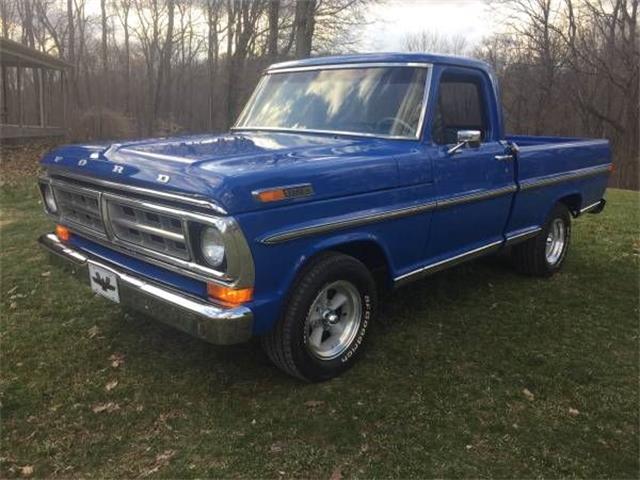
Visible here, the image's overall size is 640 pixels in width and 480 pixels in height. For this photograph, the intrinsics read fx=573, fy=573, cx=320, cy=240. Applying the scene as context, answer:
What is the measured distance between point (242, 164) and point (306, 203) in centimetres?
41

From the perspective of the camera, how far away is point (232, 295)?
2.98 metres

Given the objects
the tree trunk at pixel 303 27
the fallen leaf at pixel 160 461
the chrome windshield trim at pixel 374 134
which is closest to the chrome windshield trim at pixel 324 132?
the chrome windshield trim at pixel 374 134

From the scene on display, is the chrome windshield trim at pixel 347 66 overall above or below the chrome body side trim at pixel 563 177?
above

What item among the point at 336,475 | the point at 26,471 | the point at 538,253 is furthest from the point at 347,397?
the point at 538,253

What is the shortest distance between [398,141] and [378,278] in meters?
0.98

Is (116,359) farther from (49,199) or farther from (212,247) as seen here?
(212,247)

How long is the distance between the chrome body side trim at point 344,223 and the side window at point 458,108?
0.62 meters

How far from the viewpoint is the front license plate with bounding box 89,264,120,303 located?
345 centimetres

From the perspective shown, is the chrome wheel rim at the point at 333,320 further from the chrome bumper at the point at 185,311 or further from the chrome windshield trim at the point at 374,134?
the chrome windshield trim at the point at 374,134

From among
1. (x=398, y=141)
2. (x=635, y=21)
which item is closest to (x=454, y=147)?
(x=398, y=141)

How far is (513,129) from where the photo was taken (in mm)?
33719

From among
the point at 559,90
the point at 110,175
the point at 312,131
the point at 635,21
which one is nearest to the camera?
the point at 110,175

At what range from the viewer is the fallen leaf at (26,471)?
2.82 m

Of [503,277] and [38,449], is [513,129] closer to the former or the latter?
[503,277]
